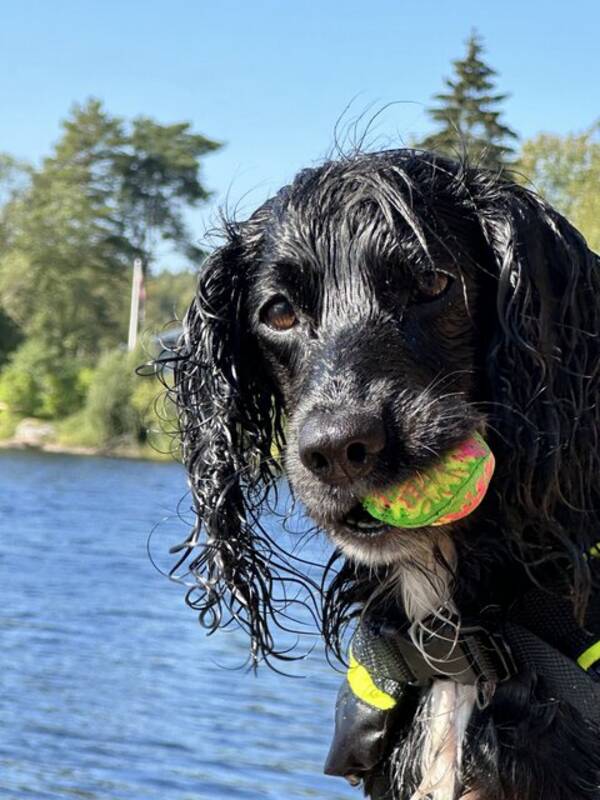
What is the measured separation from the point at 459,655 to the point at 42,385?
60.8 metres

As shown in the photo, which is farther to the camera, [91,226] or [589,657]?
[91,226]

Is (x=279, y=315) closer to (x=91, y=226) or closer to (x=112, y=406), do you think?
(x=112, y=406)

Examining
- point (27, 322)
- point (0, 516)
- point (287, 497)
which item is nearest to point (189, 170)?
point (27, 322)

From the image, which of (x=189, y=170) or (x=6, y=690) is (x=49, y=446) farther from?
(x=6, y=690)

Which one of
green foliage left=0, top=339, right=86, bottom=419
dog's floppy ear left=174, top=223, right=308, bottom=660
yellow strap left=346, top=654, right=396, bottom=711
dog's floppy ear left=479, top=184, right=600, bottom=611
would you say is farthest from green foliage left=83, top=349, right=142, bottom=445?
dog's floppy ear left=479, top=184, right=600, bottom=611

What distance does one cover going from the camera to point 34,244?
220 feet

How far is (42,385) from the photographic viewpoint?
62750 mm

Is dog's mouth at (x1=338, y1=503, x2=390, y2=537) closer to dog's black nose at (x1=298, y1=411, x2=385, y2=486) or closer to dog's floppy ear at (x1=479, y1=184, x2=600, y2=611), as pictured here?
dog's black nose at (x1=298, y1=411, x2=385, y2=486)

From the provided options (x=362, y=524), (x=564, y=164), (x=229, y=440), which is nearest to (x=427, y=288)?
(x=362, y=524)

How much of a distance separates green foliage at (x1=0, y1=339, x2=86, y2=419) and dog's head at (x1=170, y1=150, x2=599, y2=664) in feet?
191

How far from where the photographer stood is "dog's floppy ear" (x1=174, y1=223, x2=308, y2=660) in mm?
3945

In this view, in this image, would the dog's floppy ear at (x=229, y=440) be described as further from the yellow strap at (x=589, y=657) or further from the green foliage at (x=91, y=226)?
A: the green foliage at (x=91, y=226)

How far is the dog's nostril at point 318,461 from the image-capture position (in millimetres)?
3146

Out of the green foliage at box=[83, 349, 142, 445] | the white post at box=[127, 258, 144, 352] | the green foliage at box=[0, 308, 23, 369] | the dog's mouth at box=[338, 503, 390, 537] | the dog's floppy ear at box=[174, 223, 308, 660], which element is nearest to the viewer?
the dog's mouth at box=[338, 503, 390, 537]
